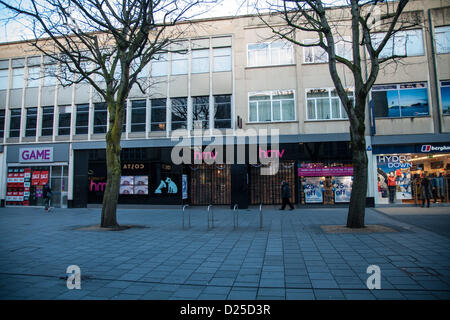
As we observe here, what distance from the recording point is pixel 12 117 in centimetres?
2228

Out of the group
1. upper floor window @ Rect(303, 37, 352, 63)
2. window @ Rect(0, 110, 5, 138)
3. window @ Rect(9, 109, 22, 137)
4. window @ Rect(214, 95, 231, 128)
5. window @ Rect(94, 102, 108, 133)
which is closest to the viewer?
upper floor window @ Rect(303, 37, 352, 63)

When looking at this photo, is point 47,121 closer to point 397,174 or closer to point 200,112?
point 200,112

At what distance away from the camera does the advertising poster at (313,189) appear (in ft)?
58.0

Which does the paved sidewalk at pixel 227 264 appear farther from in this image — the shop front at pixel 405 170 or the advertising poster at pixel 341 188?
the shop front at pixel 405 170

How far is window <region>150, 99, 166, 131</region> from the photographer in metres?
19.2

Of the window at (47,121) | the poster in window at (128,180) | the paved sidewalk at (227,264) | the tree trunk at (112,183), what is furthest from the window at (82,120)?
the paved sidewalk at (227,264)

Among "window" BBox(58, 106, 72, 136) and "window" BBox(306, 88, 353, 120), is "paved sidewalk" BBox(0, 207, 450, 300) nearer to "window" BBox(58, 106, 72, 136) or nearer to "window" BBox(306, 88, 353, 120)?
"window" BBox(306, 88, 353, 120)

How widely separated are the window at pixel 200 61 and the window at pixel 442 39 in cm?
1420

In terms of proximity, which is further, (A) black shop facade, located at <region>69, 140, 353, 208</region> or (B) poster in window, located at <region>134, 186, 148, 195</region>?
(B) poster in window, located at <region>134, 186, 148, 195</region>

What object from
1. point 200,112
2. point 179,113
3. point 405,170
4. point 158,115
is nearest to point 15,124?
point 158,115

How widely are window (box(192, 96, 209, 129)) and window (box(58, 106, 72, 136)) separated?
9726 mm

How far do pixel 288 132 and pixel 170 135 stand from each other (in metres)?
7.76

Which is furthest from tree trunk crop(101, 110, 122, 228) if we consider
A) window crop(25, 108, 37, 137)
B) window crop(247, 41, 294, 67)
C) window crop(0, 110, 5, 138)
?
window crop(0, 110, 5, 138)
